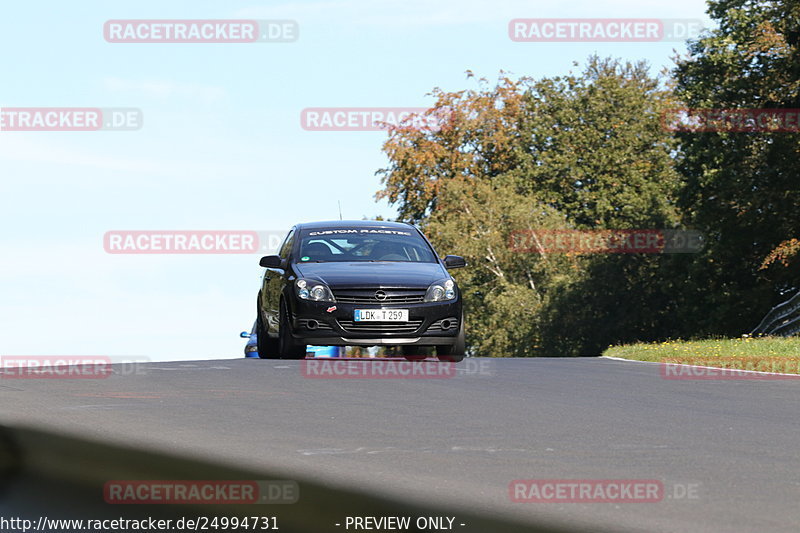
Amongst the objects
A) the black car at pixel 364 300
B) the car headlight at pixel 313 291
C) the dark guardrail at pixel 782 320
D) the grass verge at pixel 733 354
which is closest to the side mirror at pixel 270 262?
the black car at pixel 364 300

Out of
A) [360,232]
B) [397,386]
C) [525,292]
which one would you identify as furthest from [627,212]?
[397,386]

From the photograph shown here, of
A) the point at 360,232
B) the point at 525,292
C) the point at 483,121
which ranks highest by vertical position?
the point at 483,121

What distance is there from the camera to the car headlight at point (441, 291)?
60.9ft

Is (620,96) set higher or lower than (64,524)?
higher

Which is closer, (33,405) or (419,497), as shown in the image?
(419,497)

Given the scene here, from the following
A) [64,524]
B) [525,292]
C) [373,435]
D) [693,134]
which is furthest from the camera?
[525,292]

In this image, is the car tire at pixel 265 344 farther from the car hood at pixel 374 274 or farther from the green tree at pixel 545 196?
the green tree at pixel 545 196

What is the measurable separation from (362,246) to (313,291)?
1871 mm

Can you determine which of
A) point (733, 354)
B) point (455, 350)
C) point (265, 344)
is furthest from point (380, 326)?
point (733, 354)

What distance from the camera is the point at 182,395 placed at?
14938mm

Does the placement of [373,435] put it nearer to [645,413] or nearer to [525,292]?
[645,413]

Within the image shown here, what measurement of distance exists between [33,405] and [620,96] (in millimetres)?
57663

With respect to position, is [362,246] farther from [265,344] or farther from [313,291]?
[265,344]

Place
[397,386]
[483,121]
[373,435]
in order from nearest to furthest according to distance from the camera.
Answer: [373,435], [397,386], [483,121]
